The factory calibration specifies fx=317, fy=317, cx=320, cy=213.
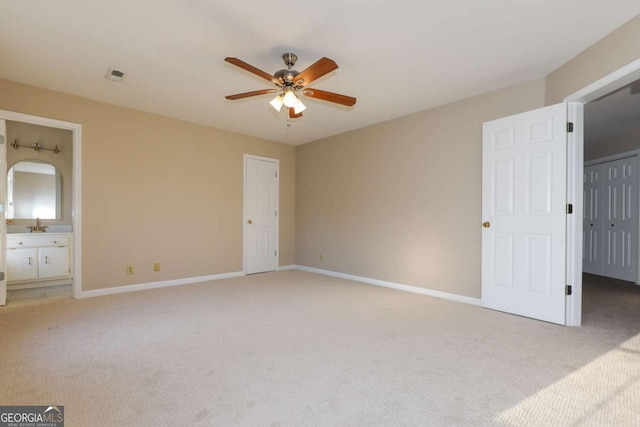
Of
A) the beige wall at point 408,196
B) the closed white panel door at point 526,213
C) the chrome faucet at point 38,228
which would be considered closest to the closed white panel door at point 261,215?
the beige wall at point 408,196

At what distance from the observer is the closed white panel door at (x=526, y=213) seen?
3.10 metres

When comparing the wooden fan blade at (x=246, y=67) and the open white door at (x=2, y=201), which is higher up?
the wooden fan blade at (x=246, y=67)

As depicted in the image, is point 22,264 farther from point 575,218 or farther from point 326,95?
point 575,218

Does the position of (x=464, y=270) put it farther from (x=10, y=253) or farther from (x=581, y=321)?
(x=10, y=253)

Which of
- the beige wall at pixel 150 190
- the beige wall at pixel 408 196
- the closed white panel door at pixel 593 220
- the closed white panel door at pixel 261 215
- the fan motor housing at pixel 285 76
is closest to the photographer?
the fan motor housing at pixel 285 76

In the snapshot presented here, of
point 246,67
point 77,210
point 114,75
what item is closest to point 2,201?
point 77,210

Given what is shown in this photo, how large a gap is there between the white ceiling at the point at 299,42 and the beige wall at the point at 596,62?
8 centimetres

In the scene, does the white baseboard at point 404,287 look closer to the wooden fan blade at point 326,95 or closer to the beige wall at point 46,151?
the wooden fan blade at point 326,95

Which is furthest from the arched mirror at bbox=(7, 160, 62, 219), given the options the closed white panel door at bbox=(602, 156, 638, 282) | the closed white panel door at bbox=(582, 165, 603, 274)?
the closed white panel door at bbox=(602, 156, 638, 282)

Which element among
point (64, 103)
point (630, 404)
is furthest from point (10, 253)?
point (630, 404)

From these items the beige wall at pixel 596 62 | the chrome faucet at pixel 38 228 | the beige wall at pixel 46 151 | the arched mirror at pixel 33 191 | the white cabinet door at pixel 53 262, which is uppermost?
the beige wall at pixel 596 62

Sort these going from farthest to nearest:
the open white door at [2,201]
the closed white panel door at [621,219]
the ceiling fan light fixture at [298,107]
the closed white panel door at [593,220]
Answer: the closed white panel door at [593,220], the closed white panel door at [621,219], the open white door at [2,201], the ceiling fan light fixture at [298,107]

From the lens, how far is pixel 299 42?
2.72 meters

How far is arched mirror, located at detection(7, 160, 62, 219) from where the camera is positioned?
488cm
